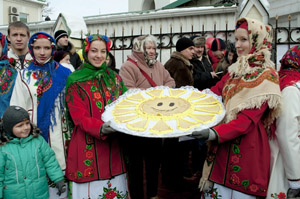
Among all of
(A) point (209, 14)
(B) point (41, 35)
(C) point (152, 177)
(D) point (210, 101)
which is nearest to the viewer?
(D) point (210, 101)

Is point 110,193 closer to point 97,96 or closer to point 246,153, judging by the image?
point 97,96

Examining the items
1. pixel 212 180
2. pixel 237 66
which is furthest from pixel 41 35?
pixel 212 180

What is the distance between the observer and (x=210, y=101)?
2.66 metres

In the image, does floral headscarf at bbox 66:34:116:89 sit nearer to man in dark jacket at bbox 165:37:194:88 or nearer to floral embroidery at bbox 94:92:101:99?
floral embroidery at bbox 94:92:101:99

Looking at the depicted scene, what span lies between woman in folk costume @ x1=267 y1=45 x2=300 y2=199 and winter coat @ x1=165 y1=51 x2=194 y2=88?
6.62ft

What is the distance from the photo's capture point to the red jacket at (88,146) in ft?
8.58

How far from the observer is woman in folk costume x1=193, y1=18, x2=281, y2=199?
2.32 metres

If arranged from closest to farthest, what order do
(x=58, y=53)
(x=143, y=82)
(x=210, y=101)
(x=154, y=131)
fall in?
(x=154, y=131)
(x=210, y=101)
(x=143, y=82)
(x=58, y=53)

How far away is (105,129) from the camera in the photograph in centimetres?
242

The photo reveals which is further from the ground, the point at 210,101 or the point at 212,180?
the point at 210,101

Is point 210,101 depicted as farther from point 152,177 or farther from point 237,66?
point 152,177

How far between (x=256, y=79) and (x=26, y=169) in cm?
222

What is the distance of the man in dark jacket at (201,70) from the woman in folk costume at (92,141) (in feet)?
7.49

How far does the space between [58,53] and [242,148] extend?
11.1 feet
